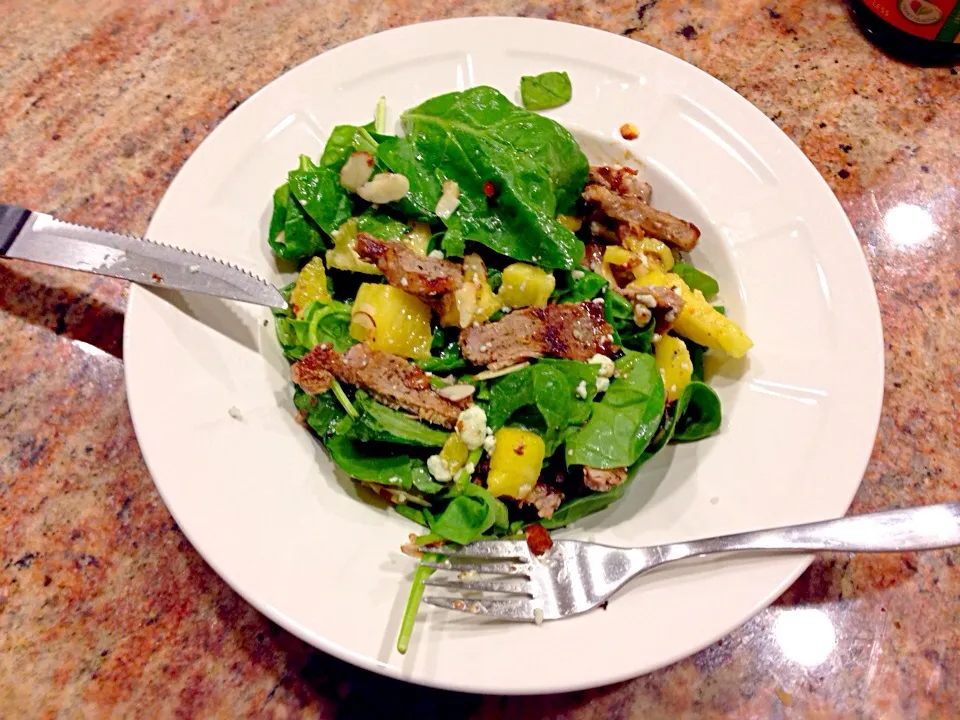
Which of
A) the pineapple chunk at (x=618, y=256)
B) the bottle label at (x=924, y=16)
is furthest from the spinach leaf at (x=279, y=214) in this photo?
the bottle label at (x=924, y=16)

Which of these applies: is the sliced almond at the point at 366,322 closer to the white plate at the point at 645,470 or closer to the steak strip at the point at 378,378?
the steak strip at the point at 378,378

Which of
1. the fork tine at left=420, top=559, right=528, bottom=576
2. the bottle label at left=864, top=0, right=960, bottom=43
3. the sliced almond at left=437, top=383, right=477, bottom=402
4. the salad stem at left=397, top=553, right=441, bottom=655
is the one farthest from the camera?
the bottle label at left=864, top=0, right=960, bottom=43

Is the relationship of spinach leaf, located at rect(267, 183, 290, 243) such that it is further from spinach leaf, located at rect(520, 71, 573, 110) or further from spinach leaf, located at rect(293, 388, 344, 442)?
spinach leaf, located at rect(520, 71, 573, 110)

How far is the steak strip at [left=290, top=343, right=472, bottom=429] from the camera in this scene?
1542mm

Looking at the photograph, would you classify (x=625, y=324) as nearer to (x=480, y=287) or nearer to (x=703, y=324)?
(x=703, y=324)

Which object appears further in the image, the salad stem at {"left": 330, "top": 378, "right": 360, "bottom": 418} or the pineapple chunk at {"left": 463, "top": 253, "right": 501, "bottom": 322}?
the pineapple chunk at {"left": 463, "top": 253, "right": 501, "bottom": 322}

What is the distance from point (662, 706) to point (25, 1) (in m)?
3.29

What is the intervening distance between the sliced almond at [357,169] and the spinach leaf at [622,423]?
33.7 inches

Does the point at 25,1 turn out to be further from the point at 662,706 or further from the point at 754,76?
the point at 662,706

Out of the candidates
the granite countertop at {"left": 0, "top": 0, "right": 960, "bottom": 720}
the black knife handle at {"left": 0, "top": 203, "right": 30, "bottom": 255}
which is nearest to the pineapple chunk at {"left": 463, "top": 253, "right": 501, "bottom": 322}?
the granite countertop at {"left": 0, "top": 0, "right": 960, "bottom": 720}

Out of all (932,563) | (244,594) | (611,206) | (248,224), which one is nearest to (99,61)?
(248,224)

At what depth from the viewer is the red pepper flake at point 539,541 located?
1.41 metres

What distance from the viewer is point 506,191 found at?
5.62 ft

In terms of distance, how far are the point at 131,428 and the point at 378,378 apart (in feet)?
2.60
